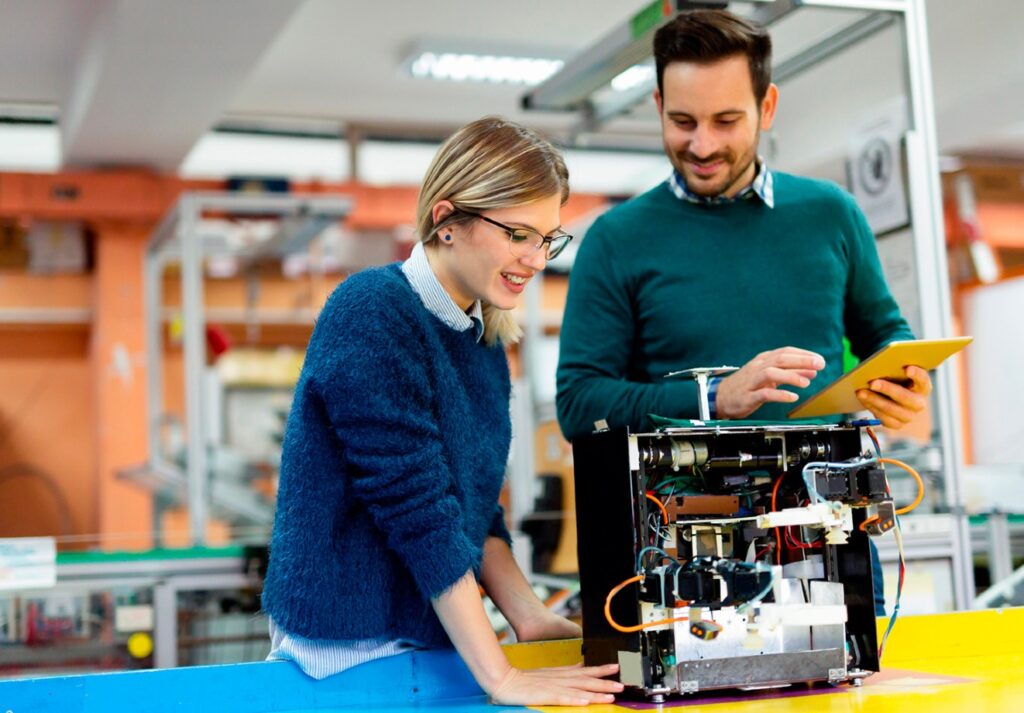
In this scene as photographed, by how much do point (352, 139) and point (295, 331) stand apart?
143cm

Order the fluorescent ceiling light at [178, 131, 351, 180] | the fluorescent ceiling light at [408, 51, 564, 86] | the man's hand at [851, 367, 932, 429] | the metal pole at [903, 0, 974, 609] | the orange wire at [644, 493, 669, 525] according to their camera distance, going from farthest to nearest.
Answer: the fluorescent ceiling light at [178, 131, 351, 180] → the fluorescent ceiling light at [408, 51, 564, 86] → the metal pole at [903, 0, 974, 609] → the man's hand at [851, 367, 932, 429] → the orange wire at [644, 493, 669, 525]

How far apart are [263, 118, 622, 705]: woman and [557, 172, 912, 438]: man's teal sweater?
0.95ft

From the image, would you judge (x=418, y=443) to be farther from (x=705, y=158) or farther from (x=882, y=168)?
(x=882, y=168)

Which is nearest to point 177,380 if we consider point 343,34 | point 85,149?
point 85,149

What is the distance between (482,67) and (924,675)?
18.2 feet

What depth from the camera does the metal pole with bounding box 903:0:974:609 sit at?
2643 millimetres

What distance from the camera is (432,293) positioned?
1273mm

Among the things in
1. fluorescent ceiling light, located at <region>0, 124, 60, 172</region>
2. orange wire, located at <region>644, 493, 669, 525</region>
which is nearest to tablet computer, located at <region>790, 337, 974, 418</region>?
orange wire, located at <region>644, 493, 669, 525</region>

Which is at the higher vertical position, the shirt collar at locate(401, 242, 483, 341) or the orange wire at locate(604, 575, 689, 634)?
the shirt collar at locate(401, 242, 483, 341)

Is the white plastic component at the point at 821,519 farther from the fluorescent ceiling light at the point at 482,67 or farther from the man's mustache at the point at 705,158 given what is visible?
the fluorescent ceiling light at the point at 482,67

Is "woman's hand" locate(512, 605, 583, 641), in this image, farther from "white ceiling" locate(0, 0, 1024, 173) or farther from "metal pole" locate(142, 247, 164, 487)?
"metal pole" locate(142, 247, 164, 487)

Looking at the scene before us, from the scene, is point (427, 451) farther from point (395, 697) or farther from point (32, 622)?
point (32, 622)

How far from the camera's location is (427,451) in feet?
3.87

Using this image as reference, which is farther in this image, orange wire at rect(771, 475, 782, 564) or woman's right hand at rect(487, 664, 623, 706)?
orange wire at rect(771, 475, 782, 564)
